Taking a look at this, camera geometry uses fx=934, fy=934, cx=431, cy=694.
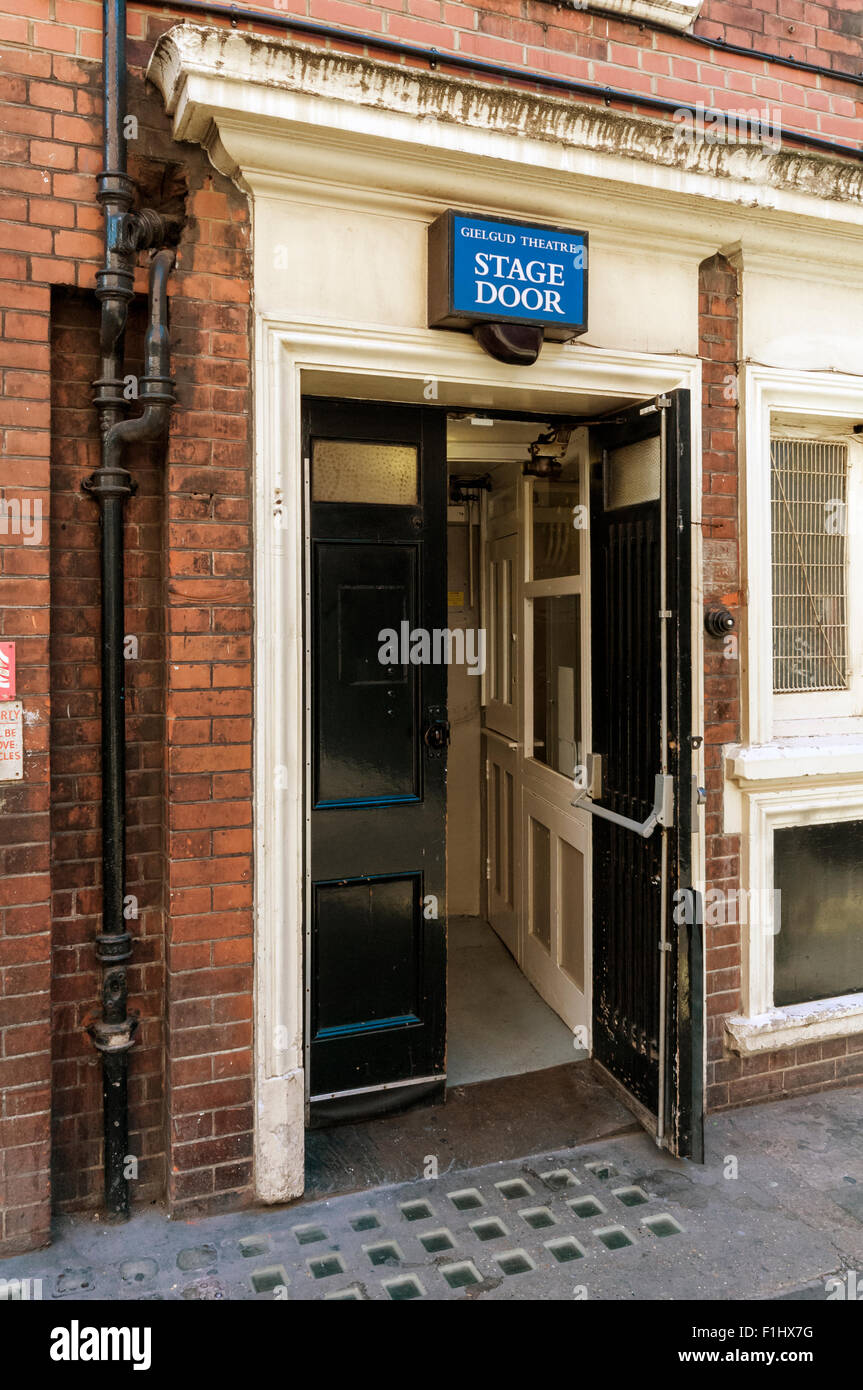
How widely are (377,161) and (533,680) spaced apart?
Answer: 8.41ft

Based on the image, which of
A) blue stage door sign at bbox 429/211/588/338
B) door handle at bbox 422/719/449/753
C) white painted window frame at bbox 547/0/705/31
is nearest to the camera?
blue stage door sign at bbox 429/211/588/338

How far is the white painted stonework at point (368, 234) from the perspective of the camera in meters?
2.89

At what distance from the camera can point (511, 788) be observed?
17.3ft

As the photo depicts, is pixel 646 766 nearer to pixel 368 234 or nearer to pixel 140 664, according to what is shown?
pixel 140 664

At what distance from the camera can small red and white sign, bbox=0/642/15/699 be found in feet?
9.30

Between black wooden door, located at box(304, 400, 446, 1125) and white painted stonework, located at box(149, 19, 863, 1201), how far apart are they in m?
0.20

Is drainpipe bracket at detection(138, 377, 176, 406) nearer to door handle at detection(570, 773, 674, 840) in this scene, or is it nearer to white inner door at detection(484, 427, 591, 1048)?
white inner door at detection(484, 427, 591, 1048)

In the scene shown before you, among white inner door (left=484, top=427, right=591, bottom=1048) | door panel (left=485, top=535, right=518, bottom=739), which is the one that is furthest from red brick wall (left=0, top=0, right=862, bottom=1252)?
door panel (left=485, top=535, right=518, bottom=739)

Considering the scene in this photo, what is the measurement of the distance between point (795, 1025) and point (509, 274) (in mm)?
3187

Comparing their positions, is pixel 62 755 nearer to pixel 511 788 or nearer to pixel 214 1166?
pixel 214 1166

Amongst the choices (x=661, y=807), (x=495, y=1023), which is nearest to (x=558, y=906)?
(x=495, y=1023)

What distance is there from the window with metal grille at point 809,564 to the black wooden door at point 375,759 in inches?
60.4

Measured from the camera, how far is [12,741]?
9.39 feet

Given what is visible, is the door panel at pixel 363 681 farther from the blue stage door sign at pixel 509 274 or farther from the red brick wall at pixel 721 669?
the red brick wall at pixel 721 669
